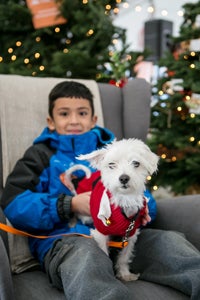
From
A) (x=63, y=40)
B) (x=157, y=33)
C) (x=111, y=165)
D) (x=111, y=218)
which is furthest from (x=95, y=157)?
(x=157, y=33)

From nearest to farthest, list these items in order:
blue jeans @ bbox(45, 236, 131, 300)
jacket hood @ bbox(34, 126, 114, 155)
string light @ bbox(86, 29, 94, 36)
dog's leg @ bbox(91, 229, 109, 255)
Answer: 1. blue jeans @ bbox(45, 236, 131, 300)
2. dog's leg @ bbox(91, 229, 109, 255)
3. jacket hood @ bbox(34, 126, 114, 155)
4. string light @ bbox(86, 29, 94, 36)

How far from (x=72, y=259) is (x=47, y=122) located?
730mm

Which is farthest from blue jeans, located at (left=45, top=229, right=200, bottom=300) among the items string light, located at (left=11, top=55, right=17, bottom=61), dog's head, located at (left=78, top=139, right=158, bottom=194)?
string light, located at (left=11, top=55, right=17, bottom=61)

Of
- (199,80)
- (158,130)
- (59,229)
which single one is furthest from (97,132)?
(158,130)

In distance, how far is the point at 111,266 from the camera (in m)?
1.12

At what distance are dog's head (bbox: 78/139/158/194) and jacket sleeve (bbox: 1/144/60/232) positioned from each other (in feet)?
1.08

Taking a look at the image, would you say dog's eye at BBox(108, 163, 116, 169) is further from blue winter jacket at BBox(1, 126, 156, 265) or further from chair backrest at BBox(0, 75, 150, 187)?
chair backrest at BBox(0, 75, 150, 187)

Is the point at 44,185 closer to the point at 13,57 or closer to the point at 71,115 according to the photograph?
the point at 71,115

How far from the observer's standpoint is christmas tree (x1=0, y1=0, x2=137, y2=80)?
108 inches

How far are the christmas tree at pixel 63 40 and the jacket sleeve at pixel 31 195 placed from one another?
1380mm

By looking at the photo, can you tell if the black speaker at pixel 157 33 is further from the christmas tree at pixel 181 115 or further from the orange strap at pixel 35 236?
the orange strap at pixel 35 236

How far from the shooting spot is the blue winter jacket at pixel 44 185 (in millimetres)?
1339

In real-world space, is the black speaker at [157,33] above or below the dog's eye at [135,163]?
above

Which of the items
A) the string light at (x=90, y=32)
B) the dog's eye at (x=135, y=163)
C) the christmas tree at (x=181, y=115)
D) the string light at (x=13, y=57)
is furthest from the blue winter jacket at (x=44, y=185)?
the string light at (x=13, y=57)
